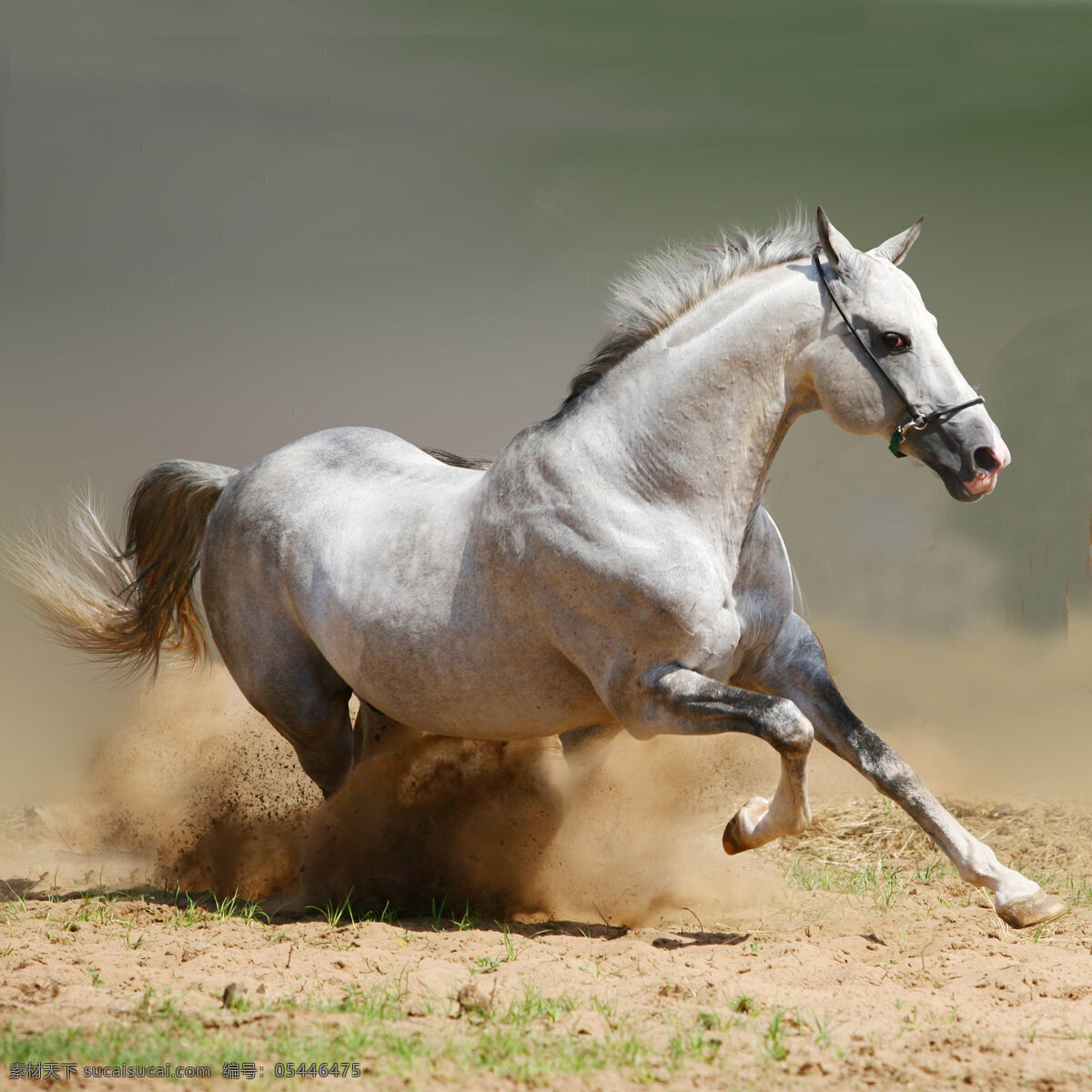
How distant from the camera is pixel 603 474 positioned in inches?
136

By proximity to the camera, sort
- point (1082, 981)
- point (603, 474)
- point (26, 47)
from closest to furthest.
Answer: point (1082, 981) → point (603, 474) → point (26, 47)

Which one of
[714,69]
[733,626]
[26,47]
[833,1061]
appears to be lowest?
[833,1061]

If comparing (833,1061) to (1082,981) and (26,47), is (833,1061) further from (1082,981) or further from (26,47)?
(26,47)

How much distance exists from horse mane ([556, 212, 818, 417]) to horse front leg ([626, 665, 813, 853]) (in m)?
0.96

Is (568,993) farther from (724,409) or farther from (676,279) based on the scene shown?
(676,279)

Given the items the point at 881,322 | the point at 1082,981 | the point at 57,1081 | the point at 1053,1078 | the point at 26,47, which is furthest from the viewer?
the point at 26,47

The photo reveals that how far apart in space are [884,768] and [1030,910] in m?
0.54

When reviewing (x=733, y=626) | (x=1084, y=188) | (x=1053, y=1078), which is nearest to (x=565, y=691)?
(x=733, y=626)

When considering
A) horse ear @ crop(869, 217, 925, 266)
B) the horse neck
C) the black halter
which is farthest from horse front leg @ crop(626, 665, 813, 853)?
horse ear @ crop(869, 217, 925, 266)

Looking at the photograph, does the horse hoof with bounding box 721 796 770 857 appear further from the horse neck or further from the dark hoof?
the horse neck

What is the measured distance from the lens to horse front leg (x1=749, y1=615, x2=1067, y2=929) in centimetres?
324

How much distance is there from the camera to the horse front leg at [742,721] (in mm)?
3199

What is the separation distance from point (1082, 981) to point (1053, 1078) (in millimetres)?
687

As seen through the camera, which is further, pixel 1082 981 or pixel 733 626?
pixel 733 626
